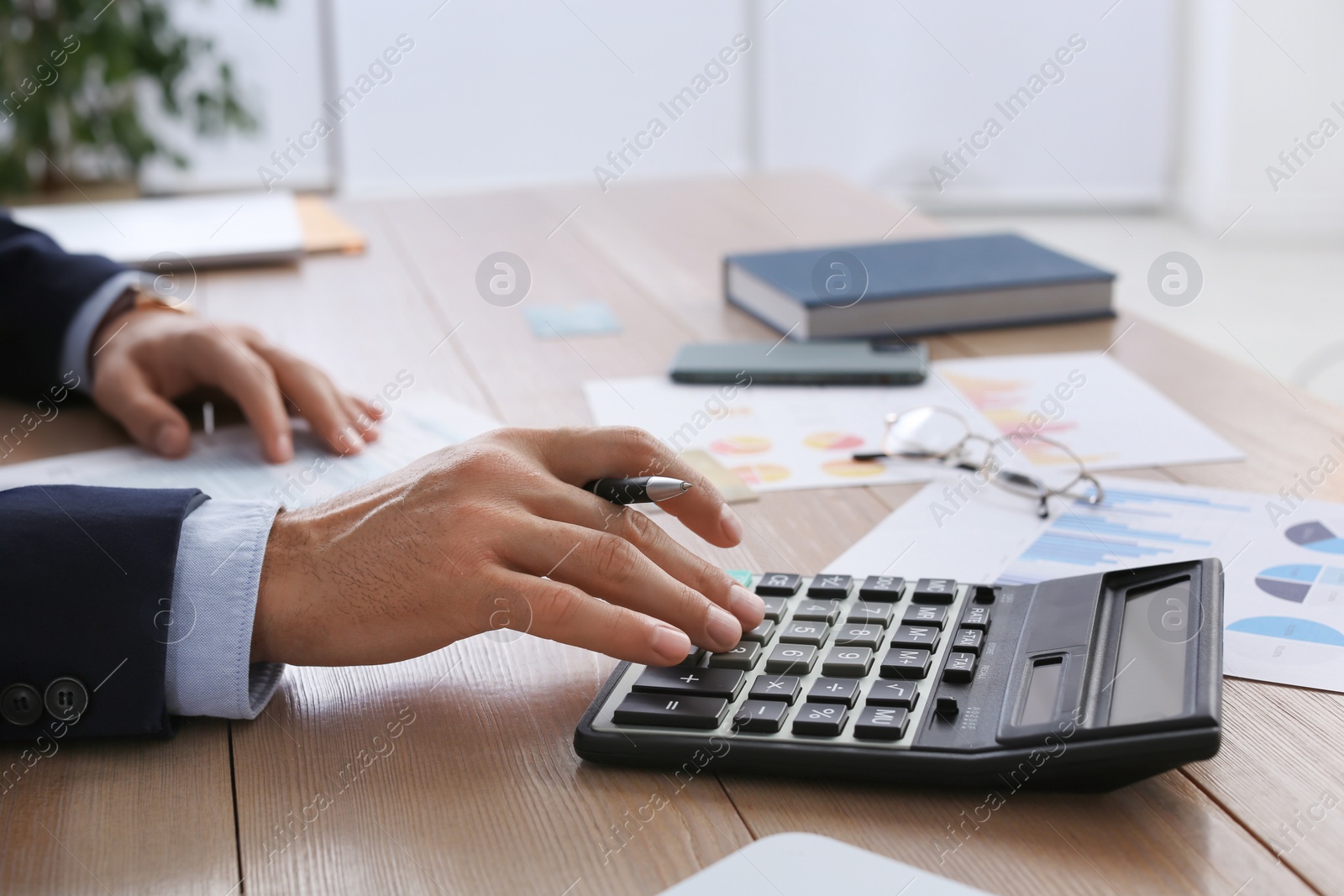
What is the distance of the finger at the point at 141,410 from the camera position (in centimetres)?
105

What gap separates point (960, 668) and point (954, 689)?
0.01 meters

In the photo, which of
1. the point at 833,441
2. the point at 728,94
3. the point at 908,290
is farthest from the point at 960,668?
the point at 728,94

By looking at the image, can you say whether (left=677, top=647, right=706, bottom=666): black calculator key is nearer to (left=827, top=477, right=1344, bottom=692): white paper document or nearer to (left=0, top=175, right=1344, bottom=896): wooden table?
(left=0, top=175, right=1344, bottom=896): wooden table

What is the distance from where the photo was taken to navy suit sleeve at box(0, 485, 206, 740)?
2.07 ft

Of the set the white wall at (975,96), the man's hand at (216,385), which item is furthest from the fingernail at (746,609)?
the white wall at (975,96)

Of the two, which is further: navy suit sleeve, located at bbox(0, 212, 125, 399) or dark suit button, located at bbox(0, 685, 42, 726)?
navy suit sleeve, located at bbox(0, 212, 125, 399)

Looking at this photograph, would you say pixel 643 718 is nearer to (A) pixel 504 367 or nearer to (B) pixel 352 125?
(A) pixel 504 367

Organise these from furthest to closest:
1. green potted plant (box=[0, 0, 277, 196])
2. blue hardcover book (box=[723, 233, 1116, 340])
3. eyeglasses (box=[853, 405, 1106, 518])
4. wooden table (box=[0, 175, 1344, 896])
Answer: green potted plant (box=[0, 0, 277, 196])
blue hardcover book (box=[723, 233, 1116, 340])
eyeglasses (box=[853, 405, 1106, 518])
wooden table (box=[0, 175, 1344, 896])

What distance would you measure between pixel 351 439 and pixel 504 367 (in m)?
0.24

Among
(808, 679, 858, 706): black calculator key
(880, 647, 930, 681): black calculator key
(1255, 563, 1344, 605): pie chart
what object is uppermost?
(1255, 563, 1344, 605): pie chart

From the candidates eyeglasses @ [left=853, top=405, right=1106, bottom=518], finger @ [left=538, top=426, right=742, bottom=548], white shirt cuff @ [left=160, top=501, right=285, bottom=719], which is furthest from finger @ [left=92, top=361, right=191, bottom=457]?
eyeglasses @ [left=853, top=405, right=1106, bottom=518]

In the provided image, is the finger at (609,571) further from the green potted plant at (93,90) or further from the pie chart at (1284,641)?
the green potted plant at (93,90)

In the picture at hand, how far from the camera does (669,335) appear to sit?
136 cm

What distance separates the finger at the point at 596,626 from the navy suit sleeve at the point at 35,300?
0.80 m
